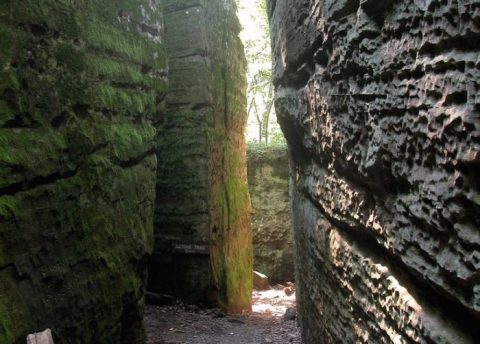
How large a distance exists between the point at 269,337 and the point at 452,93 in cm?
402

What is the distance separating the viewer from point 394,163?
169cm

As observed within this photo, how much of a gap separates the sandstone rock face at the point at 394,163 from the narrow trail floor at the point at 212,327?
1991mm

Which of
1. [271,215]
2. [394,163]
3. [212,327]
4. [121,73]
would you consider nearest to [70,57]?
[121,73]

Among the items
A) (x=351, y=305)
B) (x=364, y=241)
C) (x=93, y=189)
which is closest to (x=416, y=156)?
(x=364, y=241)

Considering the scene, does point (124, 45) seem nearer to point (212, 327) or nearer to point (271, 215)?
point (212, 327)

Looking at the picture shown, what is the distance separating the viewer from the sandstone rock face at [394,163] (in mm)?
1278

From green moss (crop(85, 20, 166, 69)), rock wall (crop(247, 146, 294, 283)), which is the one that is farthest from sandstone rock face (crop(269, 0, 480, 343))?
rock wall (crop(247, 146, 294, 283))

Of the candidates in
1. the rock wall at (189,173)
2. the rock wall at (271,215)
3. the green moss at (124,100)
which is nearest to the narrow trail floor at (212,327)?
the rock wall at (189,173)

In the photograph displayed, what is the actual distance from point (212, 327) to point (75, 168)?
9.76ft

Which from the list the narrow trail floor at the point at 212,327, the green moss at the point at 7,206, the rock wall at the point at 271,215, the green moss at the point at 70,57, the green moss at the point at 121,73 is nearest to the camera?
the green moss at the point at 7,206

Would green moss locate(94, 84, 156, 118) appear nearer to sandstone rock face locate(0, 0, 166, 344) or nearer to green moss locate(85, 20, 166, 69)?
sandstone rock face locate(0, 0, 166, 344)

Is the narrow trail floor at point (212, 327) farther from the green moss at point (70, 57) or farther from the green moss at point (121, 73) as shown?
the green moss at point (70, 57)

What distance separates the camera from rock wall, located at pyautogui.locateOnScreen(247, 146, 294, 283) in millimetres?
9758

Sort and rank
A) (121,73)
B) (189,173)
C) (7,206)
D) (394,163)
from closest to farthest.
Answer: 1. (394,163)
2. (7,206)
3. (121,73)
4. (189,173)
